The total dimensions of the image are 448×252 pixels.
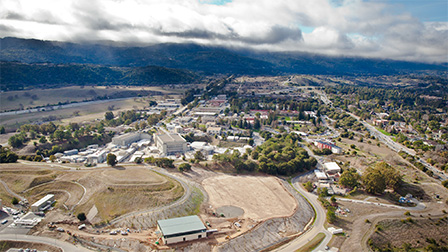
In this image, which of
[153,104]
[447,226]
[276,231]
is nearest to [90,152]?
[276,231]

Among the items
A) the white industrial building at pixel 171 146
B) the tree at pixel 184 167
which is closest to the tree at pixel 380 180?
the tree at pixel 184 167

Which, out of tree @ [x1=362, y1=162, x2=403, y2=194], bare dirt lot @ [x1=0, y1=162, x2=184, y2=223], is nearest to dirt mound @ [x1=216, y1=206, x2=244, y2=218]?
bare dirt lot @ [x1=0, y1=162, x2=184, y2=223]

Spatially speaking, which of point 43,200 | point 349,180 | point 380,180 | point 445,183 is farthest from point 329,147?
point 43,200

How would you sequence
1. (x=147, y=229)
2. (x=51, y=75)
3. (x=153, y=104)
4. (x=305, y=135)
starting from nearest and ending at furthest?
(x=147, y=229), (x=305, y=135), (x=153, y=104), (x=51, y=75)

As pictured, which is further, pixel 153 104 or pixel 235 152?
pixel 153 104

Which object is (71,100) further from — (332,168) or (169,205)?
(332,168)

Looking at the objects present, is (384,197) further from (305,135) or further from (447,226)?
(305,135)

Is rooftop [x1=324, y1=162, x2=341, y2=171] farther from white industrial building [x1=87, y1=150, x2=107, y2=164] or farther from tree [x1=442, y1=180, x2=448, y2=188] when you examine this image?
white industrial building [x1=87, y1=150, x2=107, y2=164]
